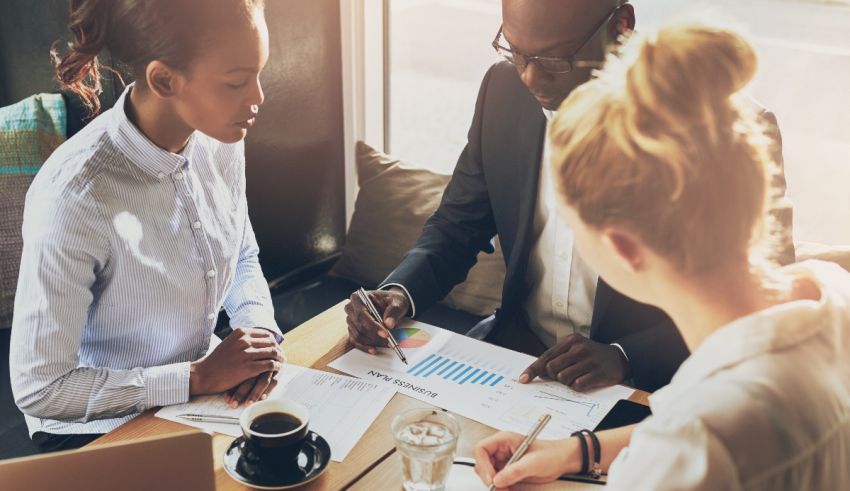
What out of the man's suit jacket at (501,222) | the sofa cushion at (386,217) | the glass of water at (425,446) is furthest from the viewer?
the sofa cushion at (386,217)

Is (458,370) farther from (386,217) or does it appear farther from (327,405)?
(386,217)

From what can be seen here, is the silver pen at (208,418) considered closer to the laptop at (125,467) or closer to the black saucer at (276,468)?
the black saucer at (276,468)

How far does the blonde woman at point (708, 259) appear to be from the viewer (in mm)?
678

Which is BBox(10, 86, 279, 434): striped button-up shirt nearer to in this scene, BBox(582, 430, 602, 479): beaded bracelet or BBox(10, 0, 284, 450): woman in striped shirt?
BBox(10, 0, 284, 450): woman in striped shirt

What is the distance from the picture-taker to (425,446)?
3.42ft

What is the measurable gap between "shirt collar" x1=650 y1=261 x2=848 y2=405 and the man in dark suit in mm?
607

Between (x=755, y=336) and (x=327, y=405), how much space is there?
0.74 m

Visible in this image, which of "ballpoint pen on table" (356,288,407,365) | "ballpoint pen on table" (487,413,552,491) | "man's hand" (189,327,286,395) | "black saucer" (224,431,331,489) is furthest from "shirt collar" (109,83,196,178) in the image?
"ballpoint pen on table" (487,413,552,491)

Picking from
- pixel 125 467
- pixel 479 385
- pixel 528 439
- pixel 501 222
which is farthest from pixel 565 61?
pixel 125 467

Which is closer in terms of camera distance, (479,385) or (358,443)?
(358,443)

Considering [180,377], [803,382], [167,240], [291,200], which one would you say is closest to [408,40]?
[291,200]

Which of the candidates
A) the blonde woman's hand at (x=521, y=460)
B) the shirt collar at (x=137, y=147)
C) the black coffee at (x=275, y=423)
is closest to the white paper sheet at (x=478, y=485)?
the blonde woman's hand at (x=521, y=460)

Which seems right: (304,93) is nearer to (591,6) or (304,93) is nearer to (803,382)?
(591,6)

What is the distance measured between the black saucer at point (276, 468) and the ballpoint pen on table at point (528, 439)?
243 millimetres
